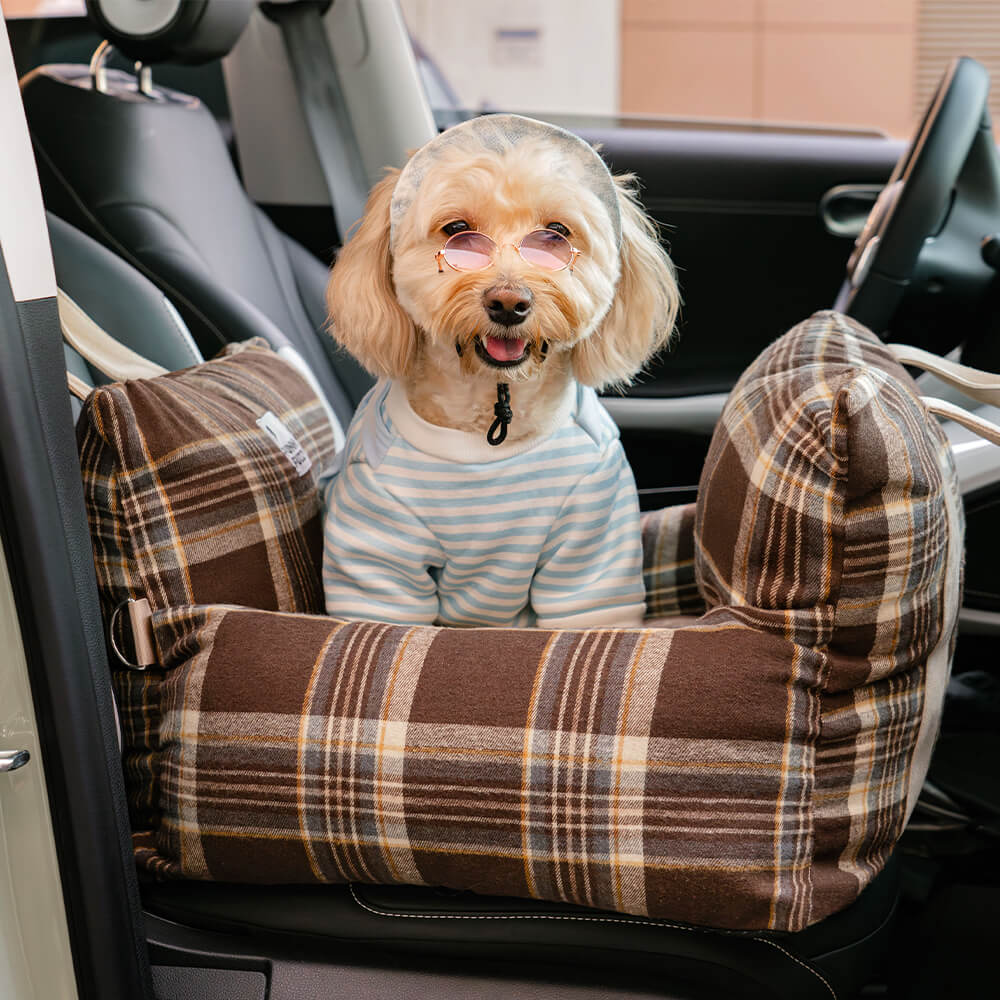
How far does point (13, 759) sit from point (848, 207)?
1745 millimetres

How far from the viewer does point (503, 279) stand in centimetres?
102

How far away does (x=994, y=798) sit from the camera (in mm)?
1248

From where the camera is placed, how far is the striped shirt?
3.80 feet

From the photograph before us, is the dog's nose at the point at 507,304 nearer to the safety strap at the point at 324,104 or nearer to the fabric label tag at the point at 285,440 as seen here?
the fabric label tag at the point at 285,440

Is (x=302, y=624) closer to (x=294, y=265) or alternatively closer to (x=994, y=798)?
(x=994, y=798)

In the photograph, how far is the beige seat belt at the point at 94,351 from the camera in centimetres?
117

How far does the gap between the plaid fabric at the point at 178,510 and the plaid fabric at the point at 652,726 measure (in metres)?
0.08

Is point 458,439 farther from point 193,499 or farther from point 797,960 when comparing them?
point 797,960

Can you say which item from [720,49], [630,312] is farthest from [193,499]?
[720,49]

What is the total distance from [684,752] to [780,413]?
313 millimetres

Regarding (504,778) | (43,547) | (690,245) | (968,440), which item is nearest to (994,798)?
(968,440)

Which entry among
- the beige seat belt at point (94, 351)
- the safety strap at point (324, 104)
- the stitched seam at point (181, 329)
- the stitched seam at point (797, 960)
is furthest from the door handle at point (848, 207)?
the stitched seam at point (797, 960)

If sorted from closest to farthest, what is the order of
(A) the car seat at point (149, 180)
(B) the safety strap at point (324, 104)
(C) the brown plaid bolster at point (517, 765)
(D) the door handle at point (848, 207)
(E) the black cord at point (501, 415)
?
(C) the brown plaid bolster at point (517, 765) < (E) the black cord at point (501, 415) < (A) the car seat at point (149, 180) < (B) the safety strap at point (324, 104) < (D) the door handle at point (848, 207)

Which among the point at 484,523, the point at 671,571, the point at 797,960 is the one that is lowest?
the point at 797,960
